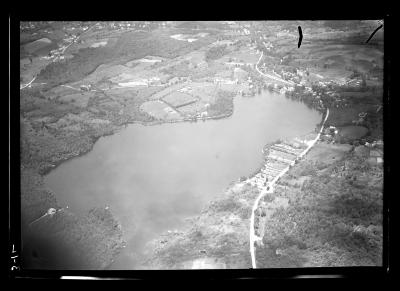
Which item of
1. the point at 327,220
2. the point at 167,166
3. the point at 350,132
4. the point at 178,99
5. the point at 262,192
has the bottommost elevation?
the point at 327,220

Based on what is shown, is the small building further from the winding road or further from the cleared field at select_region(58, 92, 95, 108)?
the winding road

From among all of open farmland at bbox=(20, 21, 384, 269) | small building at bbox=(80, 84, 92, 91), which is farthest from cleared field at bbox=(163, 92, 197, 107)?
small building at bbox=(80, 84, 92, 91)

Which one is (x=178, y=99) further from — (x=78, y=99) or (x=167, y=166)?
(x=78, y=99)

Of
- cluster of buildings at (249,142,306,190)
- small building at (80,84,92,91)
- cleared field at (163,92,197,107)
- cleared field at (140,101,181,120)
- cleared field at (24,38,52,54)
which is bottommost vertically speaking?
cluster of buildings at (249,142,306,190)

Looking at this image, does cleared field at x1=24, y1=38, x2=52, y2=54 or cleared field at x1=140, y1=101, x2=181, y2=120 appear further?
cleared field at x1=140, y1=101, x2=181, y2=120

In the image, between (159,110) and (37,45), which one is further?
(159,110)

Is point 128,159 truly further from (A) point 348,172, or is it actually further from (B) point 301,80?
(A) point 348,172

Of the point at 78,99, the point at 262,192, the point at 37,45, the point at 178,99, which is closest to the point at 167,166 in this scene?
the point at 178,99

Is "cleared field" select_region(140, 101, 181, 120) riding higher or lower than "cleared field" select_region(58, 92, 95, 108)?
lower
